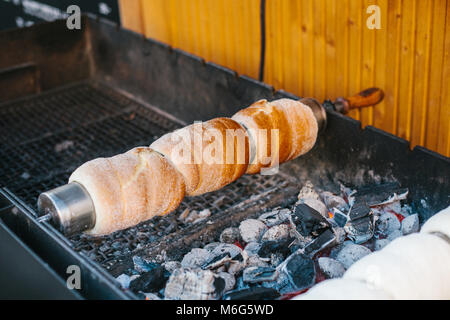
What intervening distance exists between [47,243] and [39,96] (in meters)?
1.78

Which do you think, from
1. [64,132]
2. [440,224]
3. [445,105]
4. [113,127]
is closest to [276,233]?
[440,224]

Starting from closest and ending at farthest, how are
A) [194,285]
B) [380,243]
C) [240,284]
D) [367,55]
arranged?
[194,285] < [240,284] < [380,243] < [367,55]

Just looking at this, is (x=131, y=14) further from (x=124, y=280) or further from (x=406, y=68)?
(x=124, y=280)

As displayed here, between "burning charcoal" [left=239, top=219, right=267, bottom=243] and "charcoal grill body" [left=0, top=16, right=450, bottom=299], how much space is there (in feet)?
0.31

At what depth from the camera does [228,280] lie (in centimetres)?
164

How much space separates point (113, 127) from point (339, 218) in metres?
1.38

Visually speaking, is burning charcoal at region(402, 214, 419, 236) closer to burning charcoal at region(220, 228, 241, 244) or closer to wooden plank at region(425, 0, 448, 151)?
wooden plank at region(425, 0, 448, 151)

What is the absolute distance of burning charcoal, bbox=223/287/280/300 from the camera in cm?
147

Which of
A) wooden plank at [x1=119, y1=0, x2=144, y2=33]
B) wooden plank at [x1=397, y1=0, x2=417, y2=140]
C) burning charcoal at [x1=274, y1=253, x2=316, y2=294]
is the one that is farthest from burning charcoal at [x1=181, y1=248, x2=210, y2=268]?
wooden plank at [x1=119, y1=0, x2=144, y2=33]

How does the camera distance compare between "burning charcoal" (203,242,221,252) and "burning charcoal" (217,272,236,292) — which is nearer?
"burning charcoal" (217,272,236,292)

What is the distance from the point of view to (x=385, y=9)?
2.07 meters

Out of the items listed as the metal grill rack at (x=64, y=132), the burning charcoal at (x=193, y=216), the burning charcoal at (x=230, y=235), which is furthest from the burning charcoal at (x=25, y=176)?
the burning charcoal at (x=230, y=235)
